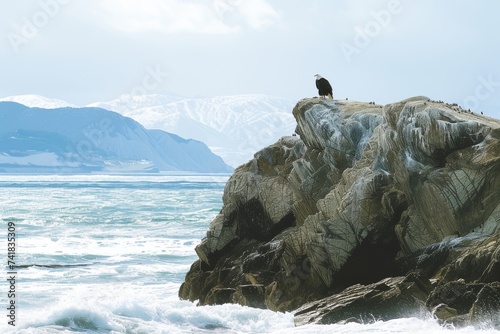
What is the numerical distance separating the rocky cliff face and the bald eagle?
8.21 ft

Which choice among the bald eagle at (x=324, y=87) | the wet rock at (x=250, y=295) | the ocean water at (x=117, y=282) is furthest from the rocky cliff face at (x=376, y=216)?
the bald eagle at (x=324, y=87)

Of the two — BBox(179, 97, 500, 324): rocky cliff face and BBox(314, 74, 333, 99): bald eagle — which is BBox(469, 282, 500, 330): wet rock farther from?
BBox(314, 74, 333, 99): bald eagle

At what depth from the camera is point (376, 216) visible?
80.3ft

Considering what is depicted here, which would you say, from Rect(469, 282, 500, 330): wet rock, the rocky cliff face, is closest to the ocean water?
Rect(469, 282, 500, 330): wet rock

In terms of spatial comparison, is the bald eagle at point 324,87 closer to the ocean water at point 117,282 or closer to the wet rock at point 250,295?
the wet rock at point 250,295

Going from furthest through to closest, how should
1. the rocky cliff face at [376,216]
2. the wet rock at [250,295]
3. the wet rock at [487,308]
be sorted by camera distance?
1. the wet rock at [250,295]
2. the rocky cliff face at [376,216]
3. the wet rock at [487,308]

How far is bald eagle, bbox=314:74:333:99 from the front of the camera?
105 feet

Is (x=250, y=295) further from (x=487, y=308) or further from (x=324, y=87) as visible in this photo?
(x=324, y=87)

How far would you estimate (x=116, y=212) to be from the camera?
8106 centimetres

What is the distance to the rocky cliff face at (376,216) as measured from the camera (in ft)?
74.1

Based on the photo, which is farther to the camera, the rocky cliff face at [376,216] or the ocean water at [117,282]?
the ocean water at [117,282]

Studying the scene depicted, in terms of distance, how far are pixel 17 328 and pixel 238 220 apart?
349 inches

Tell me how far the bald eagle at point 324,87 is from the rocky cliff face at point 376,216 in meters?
2.50

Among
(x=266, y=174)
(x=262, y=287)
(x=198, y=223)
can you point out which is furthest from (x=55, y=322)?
(x=198, y=223)
